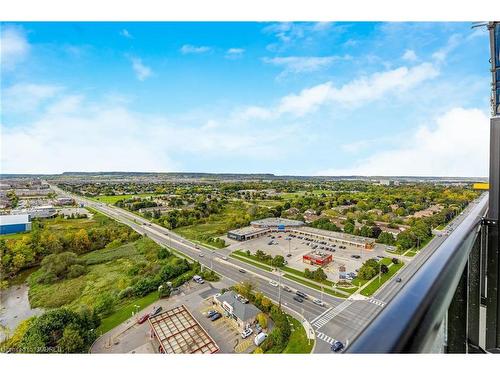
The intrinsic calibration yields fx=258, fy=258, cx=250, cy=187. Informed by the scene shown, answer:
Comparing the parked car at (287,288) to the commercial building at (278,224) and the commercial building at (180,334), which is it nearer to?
the commercial building at (180,334)

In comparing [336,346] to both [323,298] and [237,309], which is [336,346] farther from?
[237,309]

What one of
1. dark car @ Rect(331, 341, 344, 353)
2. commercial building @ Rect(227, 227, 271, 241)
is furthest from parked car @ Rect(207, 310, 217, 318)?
commercial building @ Rect(227, 227, 271, 241)

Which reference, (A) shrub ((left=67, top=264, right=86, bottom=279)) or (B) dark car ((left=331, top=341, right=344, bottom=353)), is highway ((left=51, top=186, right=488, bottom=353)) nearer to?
(B) dark car ((left=331, top=341, right=344, bottom=353))

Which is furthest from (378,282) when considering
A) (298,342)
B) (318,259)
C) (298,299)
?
(298,342)

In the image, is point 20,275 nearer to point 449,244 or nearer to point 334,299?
point 334,299

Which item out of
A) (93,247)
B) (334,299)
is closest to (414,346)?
(334,299)
